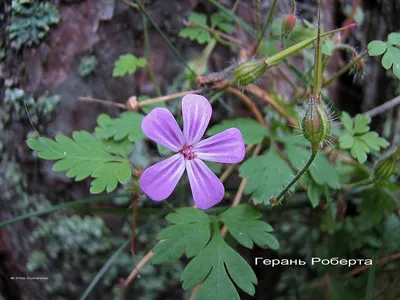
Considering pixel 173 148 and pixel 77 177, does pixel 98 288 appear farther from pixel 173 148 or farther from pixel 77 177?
pixel 173 148

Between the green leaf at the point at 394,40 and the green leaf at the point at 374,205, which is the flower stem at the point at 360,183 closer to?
the green leaf at the point at 374,205

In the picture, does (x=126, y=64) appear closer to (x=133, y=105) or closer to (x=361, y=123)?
(x=133, y=105)

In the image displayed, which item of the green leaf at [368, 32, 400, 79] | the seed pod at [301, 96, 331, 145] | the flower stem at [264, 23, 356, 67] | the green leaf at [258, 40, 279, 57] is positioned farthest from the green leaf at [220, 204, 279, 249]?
the green leaf at [258, 40, 279, 57]

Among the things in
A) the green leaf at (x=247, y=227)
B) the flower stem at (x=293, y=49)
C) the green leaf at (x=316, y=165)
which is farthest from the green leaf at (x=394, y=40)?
the green leaf at (x=247, y=227)

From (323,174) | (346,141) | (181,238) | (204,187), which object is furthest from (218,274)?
(346,141)

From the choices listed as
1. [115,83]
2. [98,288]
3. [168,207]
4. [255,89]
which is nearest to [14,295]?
[98,288]

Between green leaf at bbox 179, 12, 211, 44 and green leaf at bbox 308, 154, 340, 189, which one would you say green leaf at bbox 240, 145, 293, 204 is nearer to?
green leaf at bbox 308, 154, 340, 189
